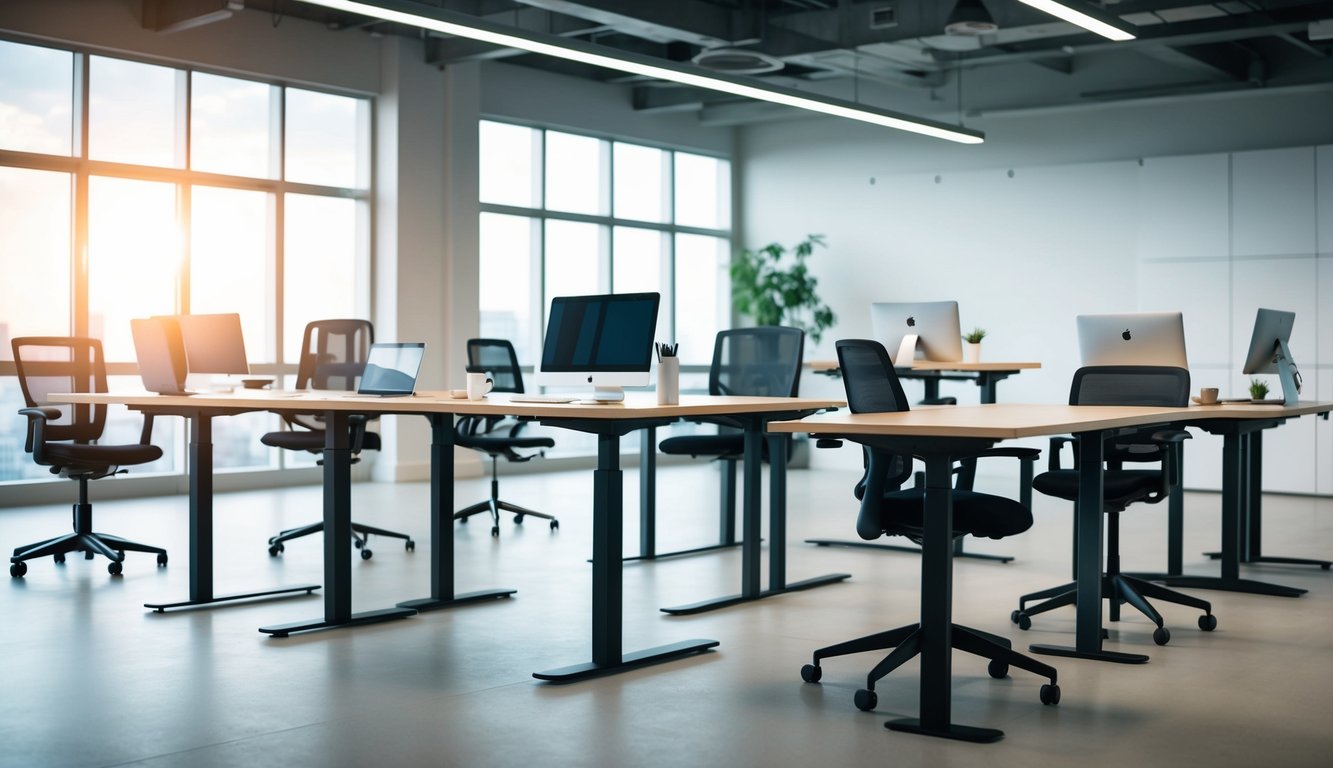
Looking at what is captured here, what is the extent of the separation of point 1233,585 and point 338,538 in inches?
154

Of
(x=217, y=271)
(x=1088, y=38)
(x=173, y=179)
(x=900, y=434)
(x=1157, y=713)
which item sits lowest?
(x=1157, y=713)

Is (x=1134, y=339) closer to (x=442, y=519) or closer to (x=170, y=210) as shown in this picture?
(x=442, y=519)

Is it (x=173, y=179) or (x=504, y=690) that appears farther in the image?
(x=173, y=179)

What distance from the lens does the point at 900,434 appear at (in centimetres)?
343

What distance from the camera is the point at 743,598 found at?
5391mm

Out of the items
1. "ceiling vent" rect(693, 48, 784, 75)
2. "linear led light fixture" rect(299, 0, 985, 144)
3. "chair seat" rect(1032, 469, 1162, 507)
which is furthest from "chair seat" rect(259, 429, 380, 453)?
"ceiling vent" rect(693, 48, 784, 75)

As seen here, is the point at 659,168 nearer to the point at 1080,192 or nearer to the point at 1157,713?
the point at 1080,192

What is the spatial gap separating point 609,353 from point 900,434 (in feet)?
5.79

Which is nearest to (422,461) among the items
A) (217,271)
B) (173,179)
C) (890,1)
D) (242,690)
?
(217,271)

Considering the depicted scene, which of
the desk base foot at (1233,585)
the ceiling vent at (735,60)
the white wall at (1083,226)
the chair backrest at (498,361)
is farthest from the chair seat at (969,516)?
the white wall at (1083,226)

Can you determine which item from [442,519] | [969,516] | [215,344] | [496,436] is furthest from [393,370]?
[969,516]

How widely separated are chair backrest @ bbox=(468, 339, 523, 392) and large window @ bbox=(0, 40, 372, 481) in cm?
160

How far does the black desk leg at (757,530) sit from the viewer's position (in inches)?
207

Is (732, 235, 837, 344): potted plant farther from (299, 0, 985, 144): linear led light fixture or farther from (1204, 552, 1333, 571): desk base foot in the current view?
(1204, 552, 1333, 571): desk base foot
